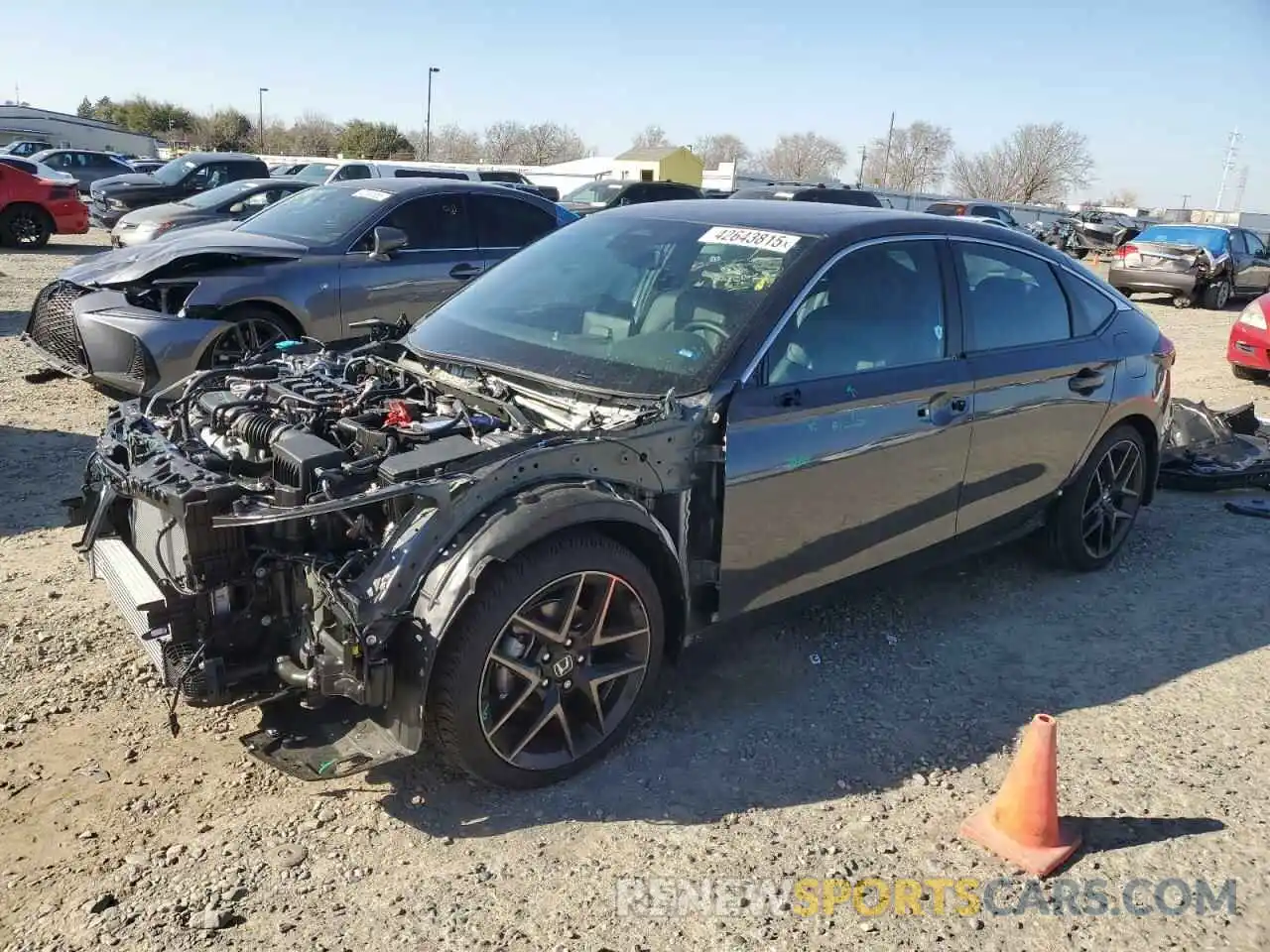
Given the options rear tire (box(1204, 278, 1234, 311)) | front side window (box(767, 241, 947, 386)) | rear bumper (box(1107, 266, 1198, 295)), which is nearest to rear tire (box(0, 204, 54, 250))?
front side window (box(767, 241, 947, 386))

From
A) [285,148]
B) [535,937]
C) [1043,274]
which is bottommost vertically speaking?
[535,937]

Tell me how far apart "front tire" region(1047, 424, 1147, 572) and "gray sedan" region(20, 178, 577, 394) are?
4502 mm

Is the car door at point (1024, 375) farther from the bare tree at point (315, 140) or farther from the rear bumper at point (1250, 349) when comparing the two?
the bare tree at point (315, 140)

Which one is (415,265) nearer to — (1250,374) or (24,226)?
(1250,374)

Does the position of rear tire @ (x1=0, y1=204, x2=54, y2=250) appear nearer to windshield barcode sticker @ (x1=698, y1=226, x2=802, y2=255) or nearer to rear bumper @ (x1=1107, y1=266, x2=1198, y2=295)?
windshield barcode sticker @ (x1=698, y1=226, x2=802, y2=255)

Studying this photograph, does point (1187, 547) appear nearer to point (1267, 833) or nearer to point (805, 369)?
point (1267, 833)

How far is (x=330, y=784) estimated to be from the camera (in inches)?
123

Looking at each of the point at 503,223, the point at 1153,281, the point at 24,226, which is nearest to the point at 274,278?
the point at 503,223

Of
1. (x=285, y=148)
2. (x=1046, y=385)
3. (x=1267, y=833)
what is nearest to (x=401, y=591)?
(x=1267, y=833)

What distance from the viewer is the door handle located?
4.60 meters

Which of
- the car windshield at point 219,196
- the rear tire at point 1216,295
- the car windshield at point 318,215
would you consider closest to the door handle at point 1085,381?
the car windshield at point 318,215

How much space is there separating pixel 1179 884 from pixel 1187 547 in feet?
10.8

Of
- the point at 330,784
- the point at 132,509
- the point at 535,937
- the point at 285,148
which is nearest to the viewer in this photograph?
the point at 535,937

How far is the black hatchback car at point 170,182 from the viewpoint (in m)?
18.7
